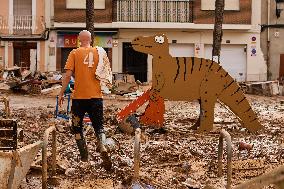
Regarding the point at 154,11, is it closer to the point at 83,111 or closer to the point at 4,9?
the point at 4,9

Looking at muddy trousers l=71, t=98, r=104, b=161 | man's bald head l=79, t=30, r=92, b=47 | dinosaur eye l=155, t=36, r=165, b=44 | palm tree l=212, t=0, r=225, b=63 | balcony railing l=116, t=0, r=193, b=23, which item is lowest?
muddy trousers l=71, t=98, r=104, b=161

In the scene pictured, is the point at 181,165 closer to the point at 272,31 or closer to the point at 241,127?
the point at 241,127

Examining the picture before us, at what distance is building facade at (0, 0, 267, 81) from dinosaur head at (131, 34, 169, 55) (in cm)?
2037

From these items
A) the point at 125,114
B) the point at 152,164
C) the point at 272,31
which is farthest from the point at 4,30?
the point at 152,164

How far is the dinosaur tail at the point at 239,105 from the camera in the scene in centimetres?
1161

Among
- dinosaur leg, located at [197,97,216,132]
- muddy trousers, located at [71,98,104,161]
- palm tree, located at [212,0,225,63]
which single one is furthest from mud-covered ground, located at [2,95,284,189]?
palm tree, located at [212,0,225,63]

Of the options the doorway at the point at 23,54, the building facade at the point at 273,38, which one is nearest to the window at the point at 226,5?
the building facade at the point at 273,38

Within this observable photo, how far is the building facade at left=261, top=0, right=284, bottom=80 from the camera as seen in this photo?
33625 mm

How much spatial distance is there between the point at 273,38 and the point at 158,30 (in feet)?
23.1

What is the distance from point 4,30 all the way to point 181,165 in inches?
1045

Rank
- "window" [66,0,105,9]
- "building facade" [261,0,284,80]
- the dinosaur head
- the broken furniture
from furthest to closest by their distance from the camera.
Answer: "building facade" [261,0,284,80] < "window" [66,0,105,9] < the dinosaur head < the broken furniture

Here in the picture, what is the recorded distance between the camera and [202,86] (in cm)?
1170

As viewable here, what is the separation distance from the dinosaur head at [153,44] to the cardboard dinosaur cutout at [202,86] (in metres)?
0.22

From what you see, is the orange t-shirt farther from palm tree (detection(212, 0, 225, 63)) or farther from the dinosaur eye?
palm tree (detection(212, 0, 225, 63))
